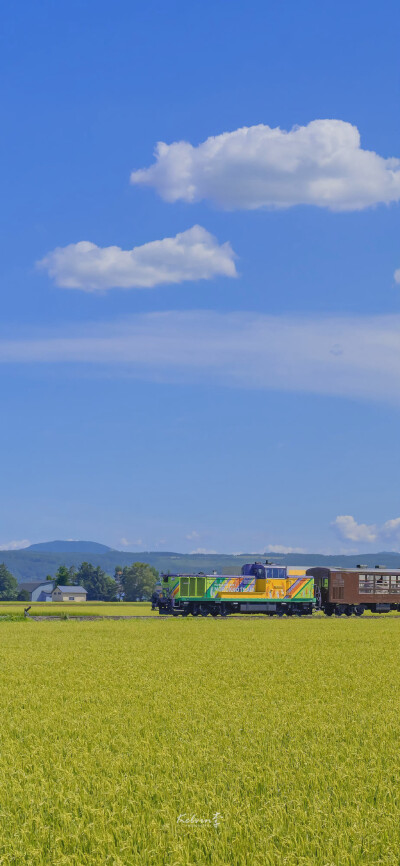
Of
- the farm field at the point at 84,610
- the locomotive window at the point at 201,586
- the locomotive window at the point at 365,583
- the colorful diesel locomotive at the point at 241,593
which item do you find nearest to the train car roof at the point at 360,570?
the locomotive window at the point at 365,583

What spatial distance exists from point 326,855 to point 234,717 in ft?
24.4

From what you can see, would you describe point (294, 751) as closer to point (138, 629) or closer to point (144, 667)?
point (144, 667)

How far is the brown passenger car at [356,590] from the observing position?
2945 inches

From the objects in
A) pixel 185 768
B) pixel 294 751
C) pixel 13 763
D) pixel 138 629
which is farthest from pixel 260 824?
pixel 138 629

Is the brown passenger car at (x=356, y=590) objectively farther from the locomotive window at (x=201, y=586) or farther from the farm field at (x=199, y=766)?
the farm field at (x=199, y=766)

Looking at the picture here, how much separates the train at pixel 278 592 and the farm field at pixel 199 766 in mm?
45437

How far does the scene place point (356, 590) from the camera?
7481cm

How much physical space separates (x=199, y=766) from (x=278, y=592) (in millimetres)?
60673

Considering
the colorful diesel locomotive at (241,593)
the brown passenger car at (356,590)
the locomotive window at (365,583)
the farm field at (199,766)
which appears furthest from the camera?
A: the locomotive window at (365,583)

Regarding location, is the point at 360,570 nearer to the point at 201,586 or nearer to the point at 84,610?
the point at 201,586

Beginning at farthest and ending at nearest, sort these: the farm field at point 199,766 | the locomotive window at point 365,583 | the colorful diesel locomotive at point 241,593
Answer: the locomotive window at point 365,583, the colorful diesel locomotive at point 241,593, the farm field at point 199,766

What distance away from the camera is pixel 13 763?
39.3ft

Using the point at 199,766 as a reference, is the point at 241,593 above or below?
above

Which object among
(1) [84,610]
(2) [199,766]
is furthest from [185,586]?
(2) [199,766]
